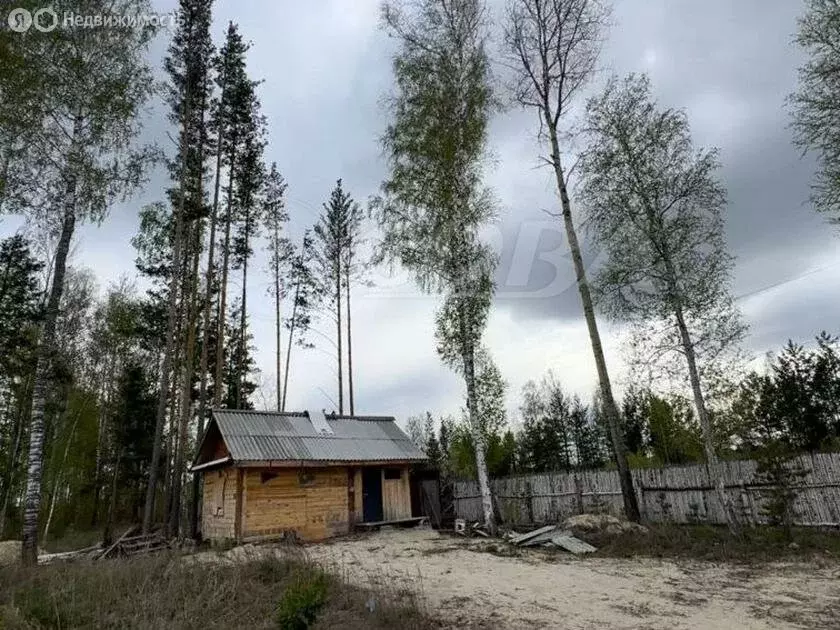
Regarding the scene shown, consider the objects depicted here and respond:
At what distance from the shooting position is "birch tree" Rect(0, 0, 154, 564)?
9.21 meters

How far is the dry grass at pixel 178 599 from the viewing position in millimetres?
5256

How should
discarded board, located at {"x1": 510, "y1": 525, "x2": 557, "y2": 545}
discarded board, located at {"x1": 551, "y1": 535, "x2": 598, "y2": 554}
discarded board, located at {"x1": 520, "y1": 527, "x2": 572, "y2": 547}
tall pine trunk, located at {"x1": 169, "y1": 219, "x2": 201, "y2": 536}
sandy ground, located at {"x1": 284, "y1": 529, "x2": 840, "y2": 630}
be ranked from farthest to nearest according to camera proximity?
1. tall pine trunk, located at {"x1": 169, "y1": 219, "x2": 201, "y2": 536}
2. discarded board, located at {"x1": 510, "y1": 525, "x2": 557, "y2": 545}
3. discarded board, located at {"x1": 520, "y1": 527, "x2": 572, "y2": 547}
4. discarded board, located at {"x1": 551, "y1": 535, "x2": 598, "y2": 554}
5. sandy ground, located at {"x1": 284, "y1": 529, "x2": 840, "y2": 630}

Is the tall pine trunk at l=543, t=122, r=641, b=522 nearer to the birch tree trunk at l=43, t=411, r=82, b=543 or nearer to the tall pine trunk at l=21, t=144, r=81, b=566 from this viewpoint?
the tall pine trunk at l=21, t=144, r=81, b=566

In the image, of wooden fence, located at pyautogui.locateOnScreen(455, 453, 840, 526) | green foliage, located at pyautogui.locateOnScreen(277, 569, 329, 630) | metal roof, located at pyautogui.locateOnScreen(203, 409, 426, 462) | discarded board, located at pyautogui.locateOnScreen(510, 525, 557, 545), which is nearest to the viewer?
green foliage, located at pyautogui.locateOnScreen(277, 569, 329, 630)

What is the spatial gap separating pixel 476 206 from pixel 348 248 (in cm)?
1118

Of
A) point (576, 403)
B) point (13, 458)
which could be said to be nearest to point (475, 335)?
point (13, 458)

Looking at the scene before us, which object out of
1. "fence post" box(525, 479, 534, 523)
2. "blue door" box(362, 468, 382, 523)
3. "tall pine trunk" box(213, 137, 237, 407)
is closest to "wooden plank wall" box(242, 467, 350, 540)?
"blue door" box(362, 468, 382, 523)

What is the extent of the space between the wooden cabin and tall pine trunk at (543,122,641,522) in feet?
26.3

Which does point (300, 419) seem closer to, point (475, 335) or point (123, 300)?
point (475, 335)

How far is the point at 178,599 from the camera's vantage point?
6.21m

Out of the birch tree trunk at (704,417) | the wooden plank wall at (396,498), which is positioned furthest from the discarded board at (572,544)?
the wooden plank wall at (396,498)

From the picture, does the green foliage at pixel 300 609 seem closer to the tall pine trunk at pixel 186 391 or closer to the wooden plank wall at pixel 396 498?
the tall pine trunk at pixel 186 391

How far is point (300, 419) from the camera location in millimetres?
17891

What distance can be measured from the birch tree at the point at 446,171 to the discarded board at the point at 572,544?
2317 millimetres
